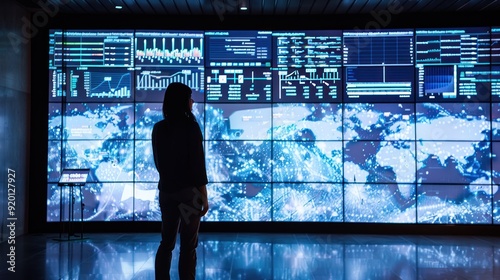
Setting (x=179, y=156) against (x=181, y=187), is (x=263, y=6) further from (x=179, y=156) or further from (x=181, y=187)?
(x=181, y=187)

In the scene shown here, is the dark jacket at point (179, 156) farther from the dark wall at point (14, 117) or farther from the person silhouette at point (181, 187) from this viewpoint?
the dark wall at point (14, 117)

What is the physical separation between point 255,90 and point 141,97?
5.72 ft

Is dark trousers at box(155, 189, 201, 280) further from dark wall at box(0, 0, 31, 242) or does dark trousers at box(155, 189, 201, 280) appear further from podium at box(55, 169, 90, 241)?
dark wall at box(0, 0, 31, 242)

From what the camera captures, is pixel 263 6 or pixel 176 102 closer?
pixel 176 102

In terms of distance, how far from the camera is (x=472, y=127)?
8.12 metres

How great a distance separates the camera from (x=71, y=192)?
26.2 feet

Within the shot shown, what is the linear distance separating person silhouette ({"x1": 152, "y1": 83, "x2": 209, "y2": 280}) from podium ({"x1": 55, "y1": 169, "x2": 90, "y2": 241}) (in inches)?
161

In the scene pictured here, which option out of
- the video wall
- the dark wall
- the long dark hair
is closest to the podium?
the video wall

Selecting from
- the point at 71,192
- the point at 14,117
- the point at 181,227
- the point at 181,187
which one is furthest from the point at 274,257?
the point at 14,117

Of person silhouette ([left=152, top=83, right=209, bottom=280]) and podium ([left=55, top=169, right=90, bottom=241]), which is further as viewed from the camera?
podium ([left=55, top=169, right=90, bottom=241])

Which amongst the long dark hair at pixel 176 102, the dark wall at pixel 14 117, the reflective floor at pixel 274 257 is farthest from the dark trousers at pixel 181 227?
the dark wall at pixel 14 117

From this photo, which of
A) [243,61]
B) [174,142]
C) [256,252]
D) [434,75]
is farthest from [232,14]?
[174,142]

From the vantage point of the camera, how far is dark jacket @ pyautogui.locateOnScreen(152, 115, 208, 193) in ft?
11.1

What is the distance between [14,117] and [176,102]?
196 inches
